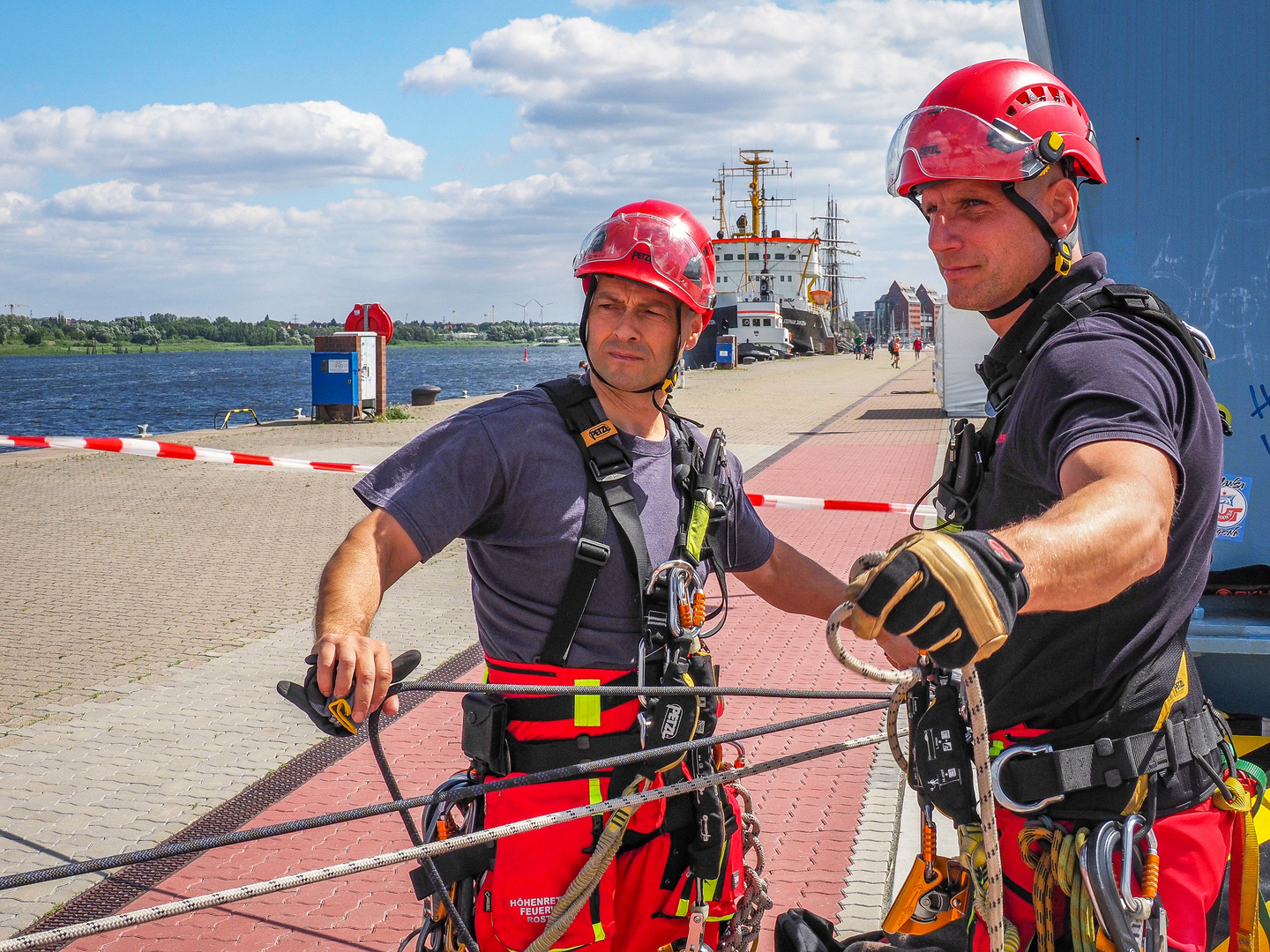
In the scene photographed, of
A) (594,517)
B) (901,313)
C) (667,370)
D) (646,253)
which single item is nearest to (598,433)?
(594,517)

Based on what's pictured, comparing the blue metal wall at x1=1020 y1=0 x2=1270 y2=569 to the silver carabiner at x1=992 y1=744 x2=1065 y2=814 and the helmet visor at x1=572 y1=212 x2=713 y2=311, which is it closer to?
the helmet visor at x1=572 y1=212 x2=713 y2=311

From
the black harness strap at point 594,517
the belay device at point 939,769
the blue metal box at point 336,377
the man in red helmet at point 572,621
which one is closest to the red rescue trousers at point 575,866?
the man in red helmet at point 572,621

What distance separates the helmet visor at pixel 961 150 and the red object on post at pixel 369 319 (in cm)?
2051

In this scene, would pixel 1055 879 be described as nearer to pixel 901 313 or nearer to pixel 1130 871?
pixel 1130 871

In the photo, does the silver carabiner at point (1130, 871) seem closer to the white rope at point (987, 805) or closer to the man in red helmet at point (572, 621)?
the white rope at point (987, 805)

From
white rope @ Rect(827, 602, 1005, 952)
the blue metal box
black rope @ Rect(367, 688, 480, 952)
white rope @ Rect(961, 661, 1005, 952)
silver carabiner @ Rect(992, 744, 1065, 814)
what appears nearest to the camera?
white rope @ Rect(827, 602, 1005, 952)

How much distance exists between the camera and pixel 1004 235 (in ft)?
7.50

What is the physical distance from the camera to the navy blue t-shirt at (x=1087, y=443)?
1743mm

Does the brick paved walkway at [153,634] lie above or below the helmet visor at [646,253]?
below

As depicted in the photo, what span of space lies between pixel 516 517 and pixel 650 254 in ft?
2.84

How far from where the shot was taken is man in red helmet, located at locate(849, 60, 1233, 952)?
5.24 ft

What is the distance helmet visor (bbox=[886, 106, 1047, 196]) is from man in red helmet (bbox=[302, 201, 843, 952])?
972 mm

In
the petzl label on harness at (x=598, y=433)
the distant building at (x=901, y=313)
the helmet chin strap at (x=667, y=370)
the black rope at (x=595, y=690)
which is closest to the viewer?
the black rope at (x=595, y=690)

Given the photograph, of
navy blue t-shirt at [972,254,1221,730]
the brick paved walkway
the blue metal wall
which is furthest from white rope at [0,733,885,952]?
the brick paved walkway
